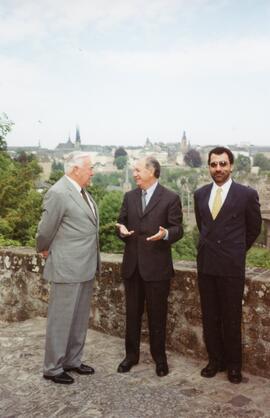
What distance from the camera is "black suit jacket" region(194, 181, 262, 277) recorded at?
11.5 feet

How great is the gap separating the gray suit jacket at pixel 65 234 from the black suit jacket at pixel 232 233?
3.17 ft

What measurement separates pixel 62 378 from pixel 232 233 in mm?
1742

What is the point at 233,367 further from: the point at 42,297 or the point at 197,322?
the point at 42,297

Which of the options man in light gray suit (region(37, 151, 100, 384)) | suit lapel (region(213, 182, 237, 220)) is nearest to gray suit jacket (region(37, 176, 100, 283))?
man in light gray suit (region(37, 151, 100, 384))

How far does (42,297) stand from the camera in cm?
512

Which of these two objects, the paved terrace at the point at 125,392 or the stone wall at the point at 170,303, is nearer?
the paved terrace at the point at 125,392

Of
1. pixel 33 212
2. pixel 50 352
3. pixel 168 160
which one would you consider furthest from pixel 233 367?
pixel 168 160

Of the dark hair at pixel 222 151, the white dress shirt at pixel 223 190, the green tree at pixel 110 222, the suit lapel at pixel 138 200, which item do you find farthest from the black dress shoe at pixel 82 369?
the green tree at pixel 110 222

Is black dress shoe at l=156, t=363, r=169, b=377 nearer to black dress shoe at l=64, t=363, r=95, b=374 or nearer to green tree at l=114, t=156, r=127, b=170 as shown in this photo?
black dress shoe at l=64, t=363, r=95, b=374

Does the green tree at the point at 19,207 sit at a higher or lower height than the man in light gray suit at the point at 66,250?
lower

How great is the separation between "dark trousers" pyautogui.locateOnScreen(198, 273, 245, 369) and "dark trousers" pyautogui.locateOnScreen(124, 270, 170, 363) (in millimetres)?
336

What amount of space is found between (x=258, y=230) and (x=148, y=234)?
87 centimetres

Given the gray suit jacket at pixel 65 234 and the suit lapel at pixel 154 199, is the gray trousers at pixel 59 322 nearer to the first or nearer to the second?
the gray suit jacket at pixel 65 234

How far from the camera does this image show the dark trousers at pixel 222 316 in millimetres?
3520
